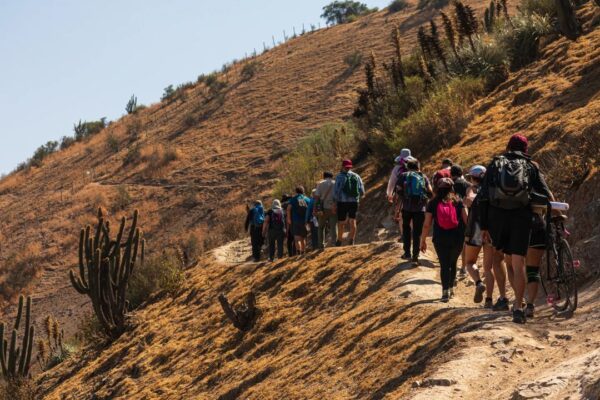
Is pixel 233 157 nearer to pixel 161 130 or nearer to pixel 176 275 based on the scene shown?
pixel 161 130

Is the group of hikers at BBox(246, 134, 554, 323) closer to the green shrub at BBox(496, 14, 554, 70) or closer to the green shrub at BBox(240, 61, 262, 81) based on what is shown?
the green shrub at BBox(496, 14, 554, 70)

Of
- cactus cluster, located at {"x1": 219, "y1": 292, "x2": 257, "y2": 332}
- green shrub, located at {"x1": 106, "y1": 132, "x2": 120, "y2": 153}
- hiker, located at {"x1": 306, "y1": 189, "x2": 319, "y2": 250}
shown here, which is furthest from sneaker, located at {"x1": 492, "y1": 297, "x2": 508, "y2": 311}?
green shrub, located at {"x1": 106, "y1": 132, "x2": 120, "y2": 153}

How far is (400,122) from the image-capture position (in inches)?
888

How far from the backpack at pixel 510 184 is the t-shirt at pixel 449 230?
71.3 inches

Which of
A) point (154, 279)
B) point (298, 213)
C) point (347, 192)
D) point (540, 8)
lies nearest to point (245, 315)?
point (347, 192)

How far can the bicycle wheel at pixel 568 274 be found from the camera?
368 inches

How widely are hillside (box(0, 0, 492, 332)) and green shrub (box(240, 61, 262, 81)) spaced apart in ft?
0.97

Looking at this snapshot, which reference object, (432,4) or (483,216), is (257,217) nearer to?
(483,216)

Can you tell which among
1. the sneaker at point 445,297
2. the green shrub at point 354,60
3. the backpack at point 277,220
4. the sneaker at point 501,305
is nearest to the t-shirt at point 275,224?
the backpack at point 277,220

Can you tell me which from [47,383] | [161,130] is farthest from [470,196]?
[161,130]

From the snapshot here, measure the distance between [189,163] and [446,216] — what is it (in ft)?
111

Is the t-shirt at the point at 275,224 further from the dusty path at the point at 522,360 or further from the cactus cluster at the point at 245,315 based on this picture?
the dusty path at the point at 522,360

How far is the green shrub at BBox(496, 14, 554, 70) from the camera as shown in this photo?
2277cm

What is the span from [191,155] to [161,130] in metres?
7.46
